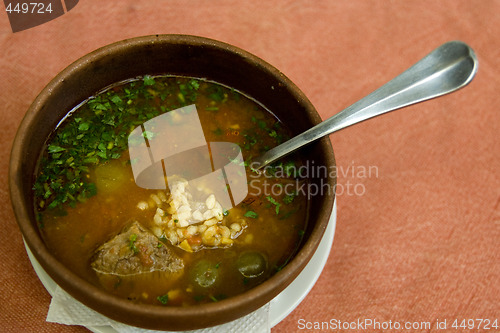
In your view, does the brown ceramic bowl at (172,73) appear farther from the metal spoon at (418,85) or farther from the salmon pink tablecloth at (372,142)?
the salmon pink tablecloth at (372,142)

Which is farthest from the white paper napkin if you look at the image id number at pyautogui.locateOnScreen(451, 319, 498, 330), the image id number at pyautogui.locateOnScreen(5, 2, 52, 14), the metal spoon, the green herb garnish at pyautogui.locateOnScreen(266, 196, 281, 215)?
the image id number at pyautogui.locateOnScreen(5, 2, 52, 14)

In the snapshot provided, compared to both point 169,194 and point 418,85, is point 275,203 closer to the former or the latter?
point 169,194

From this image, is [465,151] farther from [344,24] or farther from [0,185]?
[0,185]

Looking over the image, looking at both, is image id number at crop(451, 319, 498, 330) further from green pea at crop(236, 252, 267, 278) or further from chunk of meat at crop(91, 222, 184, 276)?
chunk of meat at crop(91, 222, 184, 276)

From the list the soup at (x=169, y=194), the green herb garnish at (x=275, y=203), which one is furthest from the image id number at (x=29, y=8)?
the green herb garnish at (x=275, y=203)

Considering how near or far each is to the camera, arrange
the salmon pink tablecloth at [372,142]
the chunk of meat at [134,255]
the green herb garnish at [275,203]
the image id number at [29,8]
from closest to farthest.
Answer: the chunk of meat at [134,255], the green herb garnish at [275,203], the salmon pink tablecloth at [372,142], the image id number at [29,8]

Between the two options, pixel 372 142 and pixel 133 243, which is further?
pixel 372 142

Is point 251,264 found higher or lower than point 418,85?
lower

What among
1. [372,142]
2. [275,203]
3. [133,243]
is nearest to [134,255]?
[133,243]
